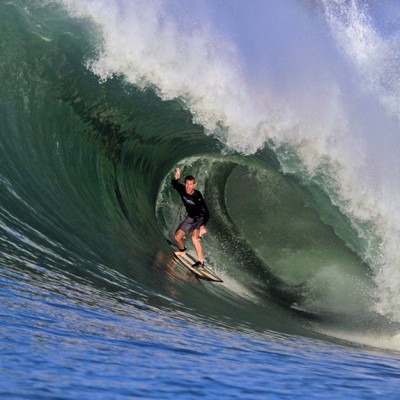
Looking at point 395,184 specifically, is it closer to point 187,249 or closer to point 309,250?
point 309,250

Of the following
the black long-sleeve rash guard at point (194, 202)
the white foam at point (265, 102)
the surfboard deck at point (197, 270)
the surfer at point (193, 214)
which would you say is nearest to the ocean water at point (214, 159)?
the white foam at point (265, 102)

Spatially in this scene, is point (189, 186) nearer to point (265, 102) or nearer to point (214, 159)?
point (265, 102)

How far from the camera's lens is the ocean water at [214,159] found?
833 centimetres

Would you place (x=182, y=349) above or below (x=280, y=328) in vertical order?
below

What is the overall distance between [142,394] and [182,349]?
3.81ft

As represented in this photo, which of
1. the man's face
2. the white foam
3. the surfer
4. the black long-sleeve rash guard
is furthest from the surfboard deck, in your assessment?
the white foam

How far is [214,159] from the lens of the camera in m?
11.4

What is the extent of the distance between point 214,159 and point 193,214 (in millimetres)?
1851

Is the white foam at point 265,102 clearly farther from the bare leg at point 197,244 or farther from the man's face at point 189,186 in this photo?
the bare leg at point 197,244

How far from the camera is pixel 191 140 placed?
36.4 feet

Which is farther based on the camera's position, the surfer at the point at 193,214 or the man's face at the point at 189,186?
the surfer at the point at 193,214

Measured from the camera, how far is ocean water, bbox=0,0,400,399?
8.33 metres

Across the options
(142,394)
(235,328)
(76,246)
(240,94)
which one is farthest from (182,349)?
(240,94)

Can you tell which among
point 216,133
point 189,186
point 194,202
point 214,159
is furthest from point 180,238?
point 214,159
